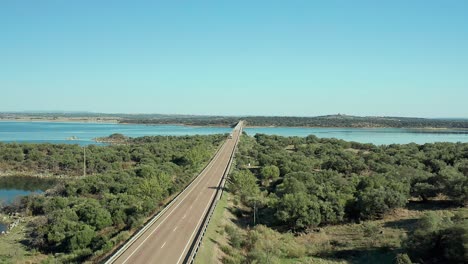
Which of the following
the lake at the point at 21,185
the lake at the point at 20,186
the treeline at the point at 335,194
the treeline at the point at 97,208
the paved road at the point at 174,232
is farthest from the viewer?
the lake at the point at 21,185

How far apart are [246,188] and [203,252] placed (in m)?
23.3

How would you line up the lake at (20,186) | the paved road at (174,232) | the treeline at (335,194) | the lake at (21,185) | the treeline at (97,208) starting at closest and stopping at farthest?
the paved road at (174,232), the treeline at (97,208), the treeline at (335,194), the lake at (20,186), the lake at (21,185)

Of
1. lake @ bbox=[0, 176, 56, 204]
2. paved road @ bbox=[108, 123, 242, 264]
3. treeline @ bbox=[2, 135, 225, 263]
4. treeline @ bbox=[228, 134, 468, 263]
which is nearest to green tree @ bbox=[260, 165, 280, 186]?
treeline @ bbox=[228, 134, 468, 263]

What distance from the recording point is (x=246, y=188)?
160ft

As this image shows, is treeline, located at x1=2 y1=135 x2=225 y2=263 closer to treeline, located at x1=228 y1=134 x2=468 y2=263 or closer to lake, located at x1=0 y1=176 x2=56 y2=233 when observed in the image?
lake, located at x1=0 y1=176 x2=56 y2=233

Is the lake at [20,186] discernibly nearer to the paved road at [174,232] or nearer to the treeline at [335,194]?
the paved road at [174,232]

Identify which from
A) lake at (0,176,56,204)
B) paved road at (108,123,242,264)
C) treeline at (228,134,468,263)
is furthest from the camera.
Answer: lake at (0,176,56,204)

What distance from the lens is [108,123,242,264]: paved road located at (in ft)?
80.7

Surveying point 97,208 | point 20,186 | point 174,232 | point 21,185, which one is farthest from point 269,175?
point 21,185

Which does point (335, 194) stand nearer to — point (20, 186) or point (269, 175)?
point (269, 175)

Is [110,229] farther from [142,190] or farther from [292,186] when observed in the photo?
[292,186]

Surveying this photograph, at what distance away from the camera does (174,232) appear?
2998cm

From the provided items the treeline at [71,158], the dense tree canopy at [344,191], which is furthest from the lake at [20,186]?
the dense tree canopy at [344,191]

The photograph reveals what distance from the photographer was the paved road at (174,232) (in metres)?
24.6
